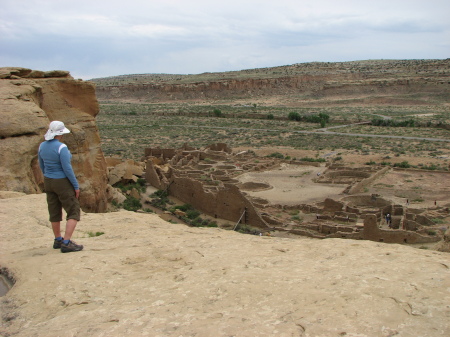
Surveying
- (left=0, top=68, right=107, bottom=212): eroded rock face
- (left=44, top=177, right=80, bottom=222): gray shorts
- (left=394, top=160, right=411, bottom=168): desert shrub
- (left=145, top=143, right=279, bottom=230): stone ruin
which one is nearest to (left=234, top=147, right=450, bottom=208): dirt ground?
(left=394, top=160, right=411, bottom=168): desert shrub

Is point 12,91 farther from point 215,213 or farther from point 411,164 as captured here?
point 411,164

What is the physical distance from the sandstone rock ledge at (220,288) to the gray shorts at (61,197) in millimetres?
566

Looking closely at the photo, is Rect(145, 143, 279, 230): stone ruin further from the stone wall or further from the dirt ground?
the stone wall

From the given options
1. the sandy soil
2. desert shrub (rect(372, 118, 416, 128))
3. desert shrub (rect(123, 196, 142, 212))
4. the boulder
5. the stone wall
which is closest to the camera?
desert shrub (rect(123, 196, 142, 212))

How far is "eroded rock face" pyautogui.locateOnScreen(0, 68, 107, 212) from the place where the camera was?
1200 centimetres

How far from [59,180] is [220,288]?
3.05 m

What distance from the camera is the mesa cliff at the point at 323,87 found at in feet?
305

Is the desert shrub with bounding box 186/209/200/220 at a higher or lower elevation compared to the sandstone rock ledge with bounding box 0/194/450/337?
lower

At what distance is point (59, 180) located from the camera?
6.44 metres

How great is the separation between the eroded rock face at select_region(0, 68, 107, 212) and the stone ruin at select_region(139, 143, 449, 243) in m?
6.63

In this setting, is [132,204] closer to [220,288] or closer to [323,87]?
[220,288]

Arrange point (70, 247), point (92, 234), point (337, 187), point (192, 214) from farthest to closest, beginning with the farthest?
1. point (337, 187)
2. point (192, 214)
3. point (92, 234)
4. point (70, 247)

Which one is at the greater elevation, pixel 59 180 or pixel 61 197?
pixel 59 180

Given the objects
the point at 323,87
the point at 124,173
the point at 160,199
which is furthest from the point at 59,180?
the point at 323,87
